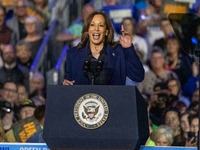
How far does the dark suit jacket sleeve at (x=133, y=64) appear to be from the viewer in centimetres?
256

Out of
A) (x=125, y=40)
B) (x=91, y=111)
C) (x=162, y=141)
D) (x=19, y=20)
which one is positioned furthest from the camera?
(x=19, y=20)

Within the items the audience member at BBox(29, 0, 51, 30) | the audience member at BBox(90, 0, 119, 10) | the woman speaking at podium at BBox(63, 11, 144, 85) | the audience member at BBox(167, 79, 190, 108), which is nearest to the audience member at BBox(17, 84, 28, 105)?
the audience member at BBox(29, 0, 51, 30)

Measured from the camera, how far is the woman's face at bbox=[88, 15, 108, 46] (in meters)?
2.62

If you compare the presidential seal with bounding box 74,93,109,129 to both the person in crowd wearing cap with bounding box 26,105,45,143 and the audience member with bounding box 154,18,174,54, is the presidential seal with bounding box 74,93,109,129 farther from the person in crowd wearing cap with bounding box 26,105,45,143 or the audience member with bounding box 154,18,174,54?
the audience member with bounding box 154,18,174,54

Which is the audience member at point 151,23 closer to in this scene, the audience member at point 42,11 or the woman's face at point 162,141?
the woman's face at point 162,141

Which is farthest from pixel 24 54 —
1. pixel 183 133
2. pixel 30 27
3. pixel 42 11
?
pixel 183 133

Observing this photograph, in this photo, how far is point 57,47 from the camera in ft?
23.4

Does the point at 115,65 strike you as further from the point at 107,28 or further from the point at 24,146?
the point at 24,146

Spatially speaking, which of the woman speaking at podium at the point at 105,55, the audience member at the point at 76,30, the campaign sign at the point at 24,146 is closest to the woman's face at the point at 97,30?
the woman speaking at podium at the point at 105,55

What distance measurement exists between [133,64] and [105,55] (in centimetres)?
21

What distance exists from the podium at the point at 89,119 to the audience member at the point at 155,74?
4.70 meters

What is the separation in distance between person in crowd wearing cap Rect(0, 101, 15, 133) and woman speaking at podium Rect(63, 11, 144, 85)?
454 centimetres

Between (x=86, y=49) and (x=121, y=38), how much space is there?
265 millimetres

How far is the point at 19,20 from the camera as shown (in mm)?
7414
